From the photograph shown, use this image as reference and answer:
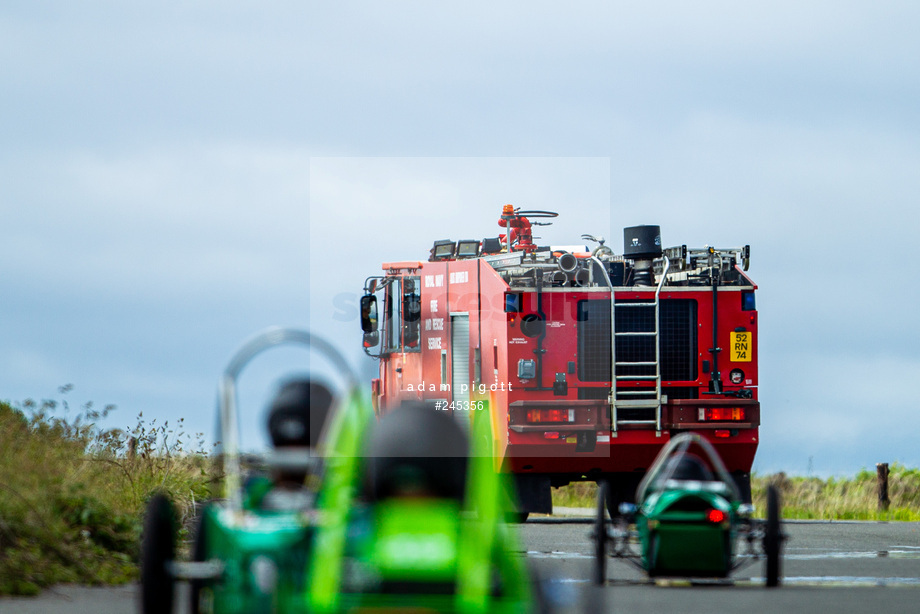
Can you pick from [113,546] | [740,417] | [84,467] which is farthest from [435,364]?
[113,546]

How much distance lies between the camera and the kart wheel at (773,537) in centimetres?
1165

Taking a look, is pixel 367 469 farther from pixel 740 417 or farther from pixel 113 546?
pixel 740 417

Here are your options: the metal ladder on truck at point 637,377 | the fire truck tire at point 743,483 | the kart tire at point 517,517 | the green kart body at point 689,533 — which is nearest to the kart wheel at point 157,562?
the green kart body at point 689,533

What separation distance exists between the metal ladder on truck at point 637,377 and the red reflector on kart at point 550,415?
Answer: 1.90ft

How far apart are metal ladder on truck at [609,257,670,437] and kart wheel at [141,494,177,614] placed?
1271cm

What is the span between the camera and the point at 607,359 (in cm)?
2008

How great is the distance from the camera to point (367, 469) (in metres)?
6.50

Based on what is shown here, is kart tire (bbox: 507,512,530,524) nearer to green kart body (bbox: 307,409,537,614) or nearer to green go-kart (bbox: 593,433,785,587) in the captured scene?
green go-kart (bbox: 593,433,785,587)

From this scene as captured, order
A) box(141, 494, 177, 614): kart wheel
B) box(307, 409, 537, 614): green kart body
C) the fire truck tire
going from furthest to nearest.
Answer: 1. the fire truck tire
2. box(141, 494, 177, 614): kart wheel
3. box(307, 409, 537, 614): green kart body

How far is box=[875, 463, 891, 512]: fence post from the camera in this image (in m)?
30.2

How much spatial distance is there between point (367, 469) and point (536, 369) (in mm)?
13501

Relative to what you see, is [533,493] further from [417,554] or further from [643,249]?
[417,554]

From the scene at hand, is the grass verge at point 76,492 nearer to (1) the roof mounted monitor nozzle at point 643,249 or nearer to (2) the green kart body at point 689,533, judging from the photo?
(2) the green kart body at point 689,533

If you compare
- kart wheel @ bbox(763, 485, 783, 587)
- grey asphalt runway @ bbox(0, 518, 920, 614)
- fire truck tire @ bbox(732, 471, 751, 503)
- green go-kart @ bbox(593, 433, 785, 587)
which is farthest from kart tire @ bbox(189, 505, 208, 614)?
fire truck tire @ bbox(732, 471, 751, 503)
